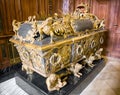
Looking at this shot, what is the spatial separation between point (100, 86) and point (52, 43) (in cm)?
124

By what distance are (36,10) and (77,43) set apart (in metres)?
1.65

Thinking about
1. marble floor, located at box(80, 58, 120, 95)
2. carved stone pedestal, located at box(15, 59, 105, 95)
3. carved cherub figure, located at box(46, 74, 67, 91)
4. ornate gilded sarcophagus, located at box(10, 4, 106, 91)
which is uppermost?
ornate gilded sarcophagus, located at box(10, 4, 106, 91)

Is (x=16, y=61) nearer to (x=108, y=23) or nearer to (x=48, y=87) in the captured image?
(x=48, y=87)

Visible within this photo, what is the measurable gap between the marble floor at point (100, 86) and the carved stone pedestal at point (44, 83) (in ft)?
0.28

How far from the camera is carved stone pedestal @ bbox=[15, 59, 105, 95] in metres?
1.71

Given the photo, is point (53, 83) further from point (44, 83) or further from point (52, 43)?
point (52, 43)

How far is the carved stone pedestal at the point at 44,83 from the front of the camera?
5.61 ft

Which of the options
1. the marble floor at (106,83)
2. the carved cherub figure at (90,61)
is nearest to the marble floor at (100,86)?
the marble floor at (106,83)

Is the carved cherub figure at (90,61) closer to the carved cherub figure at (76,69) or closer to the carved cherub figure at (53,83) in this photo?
the carved cherub figure at (76,69)

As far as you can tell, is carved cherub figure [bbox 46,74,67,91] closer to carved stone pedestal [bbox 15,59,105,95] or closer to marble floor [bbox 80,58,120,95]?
carved stone pedestal [bbox 15,59,105,95]

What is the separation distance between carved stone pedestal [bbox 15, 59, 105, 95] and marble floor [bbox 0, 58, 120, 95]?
0.08 meters

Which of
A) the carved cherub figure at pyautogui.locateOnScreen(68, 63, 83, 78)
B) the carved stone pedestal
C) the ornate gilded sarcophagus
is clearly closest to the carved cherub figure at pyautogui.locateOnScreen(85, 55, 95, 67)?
the ornate gilded sarcophagus

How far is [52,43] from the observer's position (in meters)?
1.56

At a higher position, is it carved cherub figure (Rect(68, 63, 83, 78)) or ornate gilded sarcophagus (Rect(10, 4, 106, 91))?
ornate gilded sarcophagus (Rect(10, 4, 106, 91))
